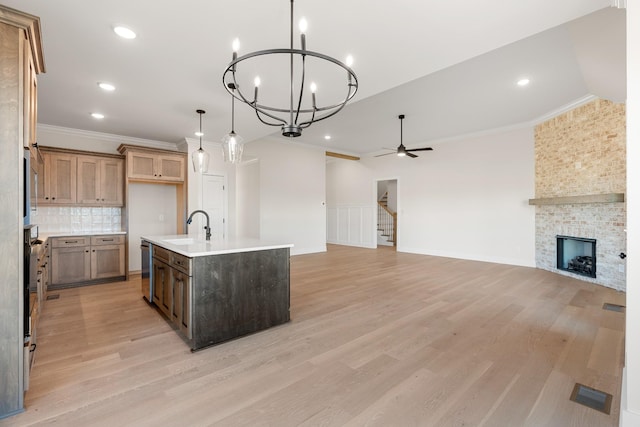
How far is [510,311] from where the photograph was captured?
3.60 m

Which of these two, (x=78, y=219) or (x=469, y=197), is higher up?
(x=469, y=197)

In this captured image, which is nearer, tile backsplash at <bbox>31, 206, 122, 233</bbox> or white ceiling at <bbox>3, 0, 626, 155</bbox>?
white ceiling at <bbox>3, 0, 626, 155</bbox>

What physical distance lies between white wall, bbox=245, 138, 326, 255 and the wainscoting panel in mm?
1697

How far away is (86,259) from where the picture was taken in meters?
4.89

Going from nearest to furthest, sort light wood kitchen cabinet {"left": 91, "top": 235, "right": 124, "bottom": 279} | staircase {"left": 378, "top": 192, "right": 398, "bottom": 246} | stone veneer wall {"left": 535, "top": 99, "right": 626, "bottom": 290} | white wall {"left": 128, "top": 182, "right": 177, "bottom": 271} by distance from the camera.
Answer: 1. stone veneer wall {"left": 535, "top": 99, "right": 626, "bottom": 290}
2. light wood kitchen cabinet {"left": 91, "top": 235, "right": 124, "bottom": 279}
3. white wall {"left": 128, "top": 182, "right": 177, "bottom": 271}
4. staircase {"left": 378, "top": 192, "right": 398, "bottom": 246}

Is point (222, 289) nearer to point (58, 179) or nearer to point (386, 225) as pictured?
point (58, 179)

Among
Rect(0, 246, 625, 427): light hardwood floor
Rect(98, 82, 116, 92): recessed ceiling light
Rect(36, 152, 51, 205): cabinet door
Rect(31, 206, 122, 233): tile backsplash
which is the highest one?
Rect(98, 82, 116, 92): recessed ceiling light

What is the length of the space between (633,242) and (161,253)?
3.96 meters

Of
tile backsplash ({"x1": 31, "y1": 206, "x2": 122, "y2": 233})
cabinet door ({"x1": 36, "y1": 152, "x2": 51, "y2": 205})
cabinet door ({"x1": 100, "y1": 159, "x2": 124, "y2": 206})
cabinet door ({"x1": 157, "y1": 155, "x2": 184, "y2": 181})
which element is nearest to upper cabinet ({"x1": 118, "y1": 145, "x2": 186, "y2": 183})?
cabinet door ({"x1": 157, "y1": 155, "x2": 184, "y2": 181})

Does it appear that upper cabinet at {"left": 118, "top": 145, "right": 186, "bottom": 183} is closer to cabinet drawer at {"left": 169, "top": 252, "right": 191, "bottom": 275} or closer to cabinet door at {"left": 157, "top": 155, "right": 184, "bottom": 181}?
cabinet door at {"left": 157, "top": 155, "right": 184, "bottom": 181}

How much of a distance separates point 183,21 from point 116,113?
3.01 meters

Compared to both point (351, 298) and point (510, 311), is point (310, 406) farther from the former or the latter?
point (510, 311)

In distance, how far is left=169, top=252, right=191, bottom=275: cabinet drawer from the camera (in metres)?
2.66

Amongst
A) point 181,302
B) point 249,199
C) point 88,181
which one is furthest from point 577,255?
point 88,181
